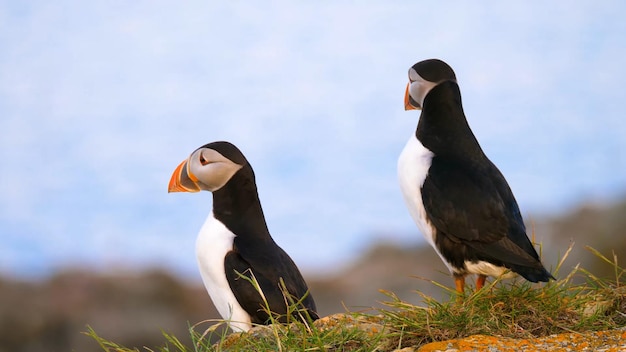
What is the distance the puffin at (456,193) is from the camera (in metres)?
5.91

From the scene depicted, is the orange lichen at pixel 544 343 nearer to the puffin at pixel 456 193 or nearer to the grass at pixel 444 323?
the grass at pixel 444 323

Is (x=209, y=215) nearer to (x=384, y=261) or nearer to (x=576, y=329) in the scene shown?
(x=576, y=329)

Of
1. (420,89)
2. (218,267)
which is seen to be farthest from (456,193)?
(218,267)

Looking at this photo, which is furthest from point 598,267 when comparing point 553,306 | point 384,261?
point 553,306

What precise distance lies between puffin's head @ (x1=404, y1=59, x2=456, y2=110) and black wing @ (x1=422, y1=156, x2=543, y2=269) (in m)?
0.58

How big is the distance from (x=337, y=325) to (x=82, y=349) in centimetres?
1147

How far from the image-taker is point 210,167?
19.8 feet

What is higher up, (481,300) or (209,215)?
(209,215)

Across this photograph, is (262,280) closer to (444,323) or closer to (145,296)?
(444,323)

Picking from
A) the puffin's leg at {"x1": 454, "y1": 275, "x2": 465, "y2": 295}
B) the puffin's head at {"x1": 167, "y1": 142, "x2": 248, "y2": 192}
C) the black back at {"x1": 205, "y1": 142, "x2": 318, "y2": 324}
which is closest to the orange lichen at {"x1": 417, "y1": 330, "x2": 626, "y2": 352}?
the black back at {"x1": 205, "y1": 142, "x2": 318, "y2": 324}

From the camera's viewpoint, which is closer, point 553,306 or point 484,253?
point 553,306

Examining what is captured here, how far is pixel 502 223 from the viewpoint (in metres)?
6.00

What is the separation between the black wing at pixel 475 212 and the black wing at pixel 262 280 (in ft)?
3.72

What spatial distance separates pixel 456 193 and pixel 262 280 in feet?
5.01
